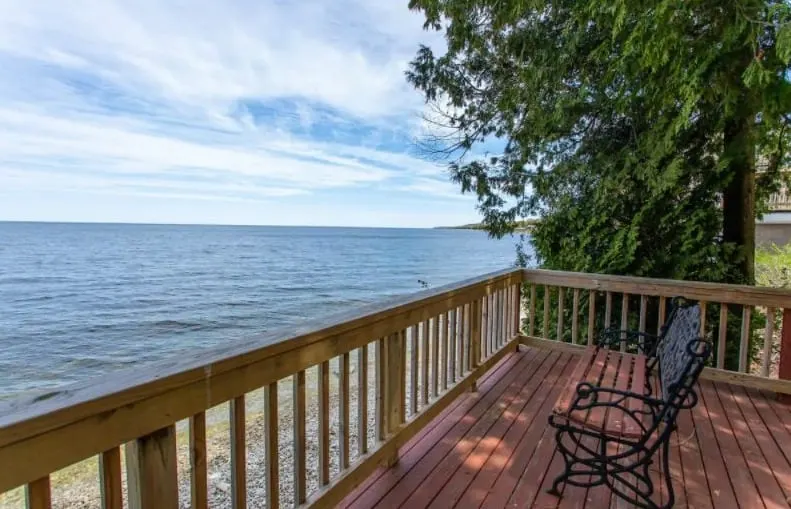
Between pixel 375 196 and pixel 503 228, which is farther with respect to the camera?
pixel 375 196

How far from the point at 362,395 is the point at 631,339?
3287mm

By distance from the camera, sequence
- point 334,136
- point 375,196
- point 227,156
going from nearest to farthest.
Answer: point 334,136, point 227,156, point 375,196

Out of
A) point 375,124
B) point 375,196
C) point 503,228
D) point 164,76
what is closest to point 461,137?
point 503,228

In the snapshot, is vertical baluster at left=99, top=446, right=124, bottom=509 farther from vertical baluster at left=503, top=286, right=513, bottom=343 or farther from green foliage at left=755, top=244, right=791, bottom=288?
green foliage at left=755, top=244, right=791, bottom=288

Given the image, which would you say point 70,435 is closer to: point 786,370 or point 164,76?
point 786,370

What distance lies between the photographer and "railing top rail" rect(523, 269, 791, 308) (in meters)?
3.18

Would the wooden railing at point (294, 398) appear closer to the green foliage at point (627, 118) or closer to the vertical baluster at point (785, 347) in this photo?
the vertical baluster at point (785, 347)

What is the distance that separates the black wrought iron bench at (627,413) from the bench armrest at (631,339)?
17cm

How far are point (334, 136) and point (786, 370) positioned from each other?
25.2m

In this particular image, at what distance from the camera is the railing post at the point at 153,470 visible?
3.49ft

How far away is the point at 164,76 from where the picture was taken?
12.7m

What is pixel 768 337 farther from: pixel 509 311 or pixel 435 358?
pixel 435 358

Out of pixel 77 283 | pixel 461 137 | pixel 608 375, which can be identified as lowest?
pixel 77 283

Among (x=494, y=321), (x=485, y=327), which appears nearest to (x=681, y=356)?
(x=485, y=327)
